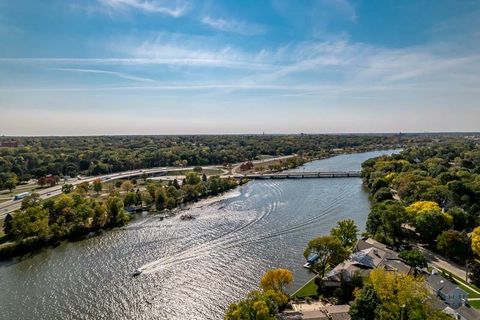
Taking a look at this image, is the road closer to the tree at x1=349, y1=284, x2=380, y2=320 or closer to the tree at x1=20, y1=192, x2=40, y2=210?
the tree at x1=349, y1=284, x2=380, y2=320

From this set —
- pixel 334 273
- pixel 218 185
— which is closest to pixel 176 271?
pixel 334 273

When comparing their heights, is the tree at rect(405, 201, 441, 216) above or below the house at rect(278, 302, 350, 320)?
above

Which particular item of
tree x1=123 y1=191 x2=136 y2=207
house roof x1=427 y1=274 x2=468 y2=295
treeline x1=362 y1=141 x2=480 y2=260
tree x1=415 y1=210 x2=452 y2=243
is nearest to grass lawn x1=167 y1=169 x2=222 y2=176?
tree x1=123 y1=191 x2=136 y2=207

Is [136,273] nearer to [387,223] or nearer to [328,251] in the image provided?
[328,251]

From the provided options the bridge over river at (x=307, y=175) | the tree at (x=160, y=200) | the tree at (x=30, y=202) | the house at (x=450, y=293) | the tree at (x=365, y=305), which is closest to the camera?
the tree at (x=365, y=305)

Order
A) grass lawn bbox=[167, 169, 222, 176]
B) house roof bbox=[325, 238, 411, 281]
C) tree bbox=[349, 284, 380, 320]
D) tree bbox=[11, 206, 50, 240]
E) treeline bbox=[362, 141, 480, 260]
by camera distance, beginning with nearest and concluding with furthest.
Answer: tree bbox=[349, 284, 380, 320] → house roof bbox=[325, 238, 411, 281] → treeline bbox=[362, 141, 480, 260] → tree bbox=[11, 206, 50, 240] → grass lawn bbox=[167, 169, 222, 176]

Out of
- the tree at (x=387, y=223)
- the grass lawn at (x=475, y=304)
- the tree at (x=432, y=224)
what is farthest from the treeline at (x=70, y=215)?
the grass lawn at (x=475, y=304)

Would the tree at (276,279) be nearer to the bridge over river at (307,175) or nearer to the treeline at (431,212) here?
the treeline at (431,212)
